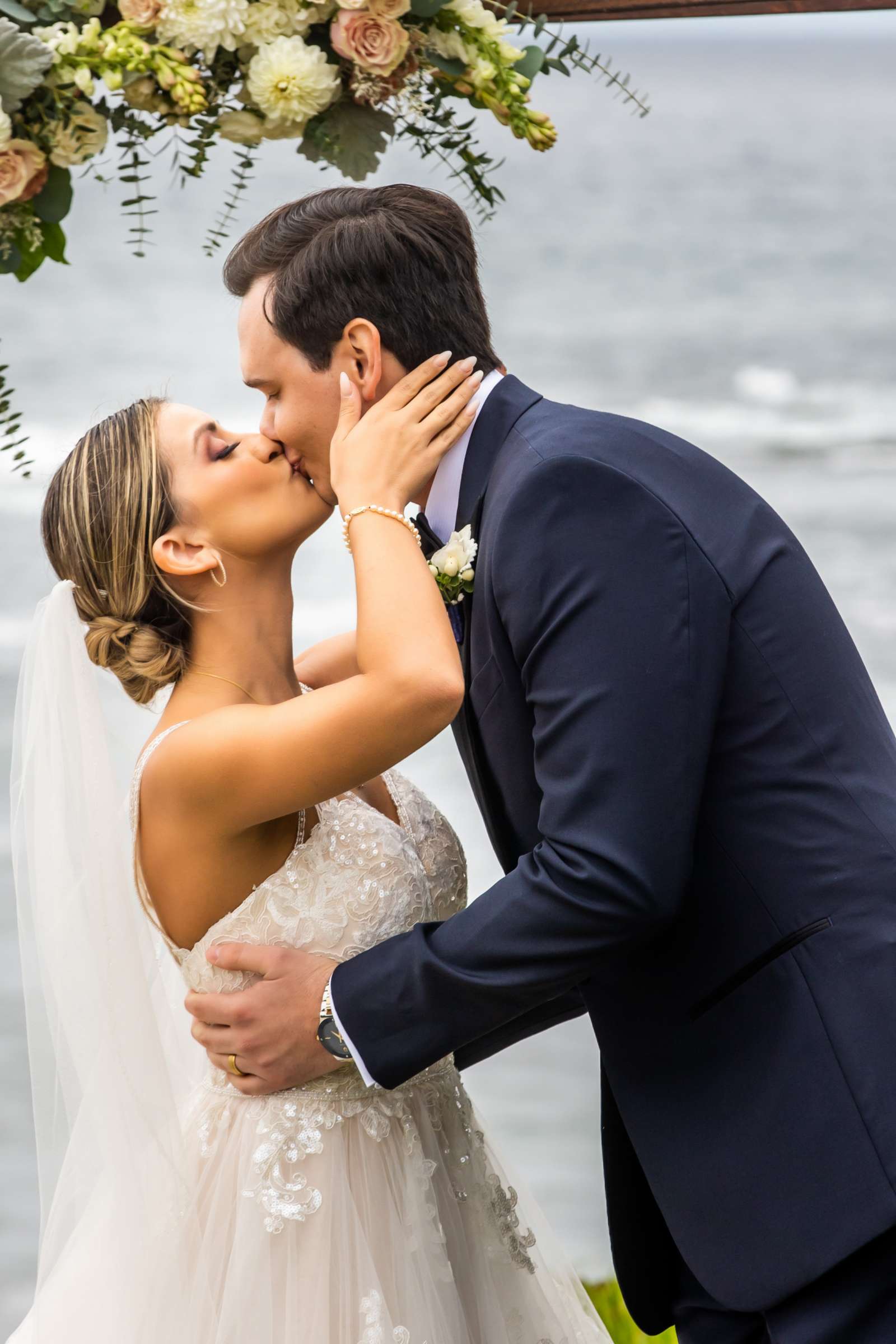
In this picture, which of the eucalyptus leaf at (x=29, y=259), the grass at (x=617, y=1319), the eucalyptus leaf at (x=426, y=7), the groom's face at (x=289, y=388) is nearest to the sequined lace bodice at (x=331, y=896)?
the groom's face at (x=289, y=388)

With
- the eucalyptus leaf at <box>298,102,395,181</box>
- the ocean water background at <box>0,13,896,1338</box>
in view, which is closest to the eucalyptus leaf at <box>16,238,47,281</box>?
the eucalyptus leaf at <box>298,102,395,181</box>

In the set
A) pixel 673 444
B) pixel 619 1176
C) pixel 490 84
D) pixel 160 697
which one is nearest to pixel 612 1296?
pixel 619 1176

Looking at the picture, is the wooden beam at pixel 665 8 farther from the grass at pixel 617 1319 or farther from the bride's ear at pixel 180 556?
the grass at pixel 617 1319

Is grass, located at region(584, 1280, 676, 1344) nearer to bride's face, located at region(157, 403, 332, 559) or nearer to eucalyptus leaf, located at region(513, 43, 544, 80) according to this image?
bride's face, located at region(157, 403, 332, 559)

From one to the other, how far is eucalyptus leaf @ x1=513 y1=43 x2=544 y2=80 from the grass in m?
2.61

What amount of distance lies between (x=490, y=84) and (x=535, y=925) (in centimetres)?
116

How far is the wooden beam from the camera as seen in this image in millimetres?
2037

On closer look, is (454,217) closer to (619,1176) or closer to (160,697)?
(160,697)

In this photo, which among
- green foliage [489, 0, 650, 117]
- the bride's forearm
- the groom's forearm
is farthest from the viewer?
the bride's forearm

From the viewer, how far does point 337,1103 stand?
209 centimetres

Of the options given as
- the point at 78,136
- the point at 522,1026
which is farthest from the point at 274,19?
Answer: the point at 522,1026

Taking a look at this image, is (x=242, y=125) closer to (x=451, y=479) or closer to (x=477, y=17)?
(x=477, y=17)

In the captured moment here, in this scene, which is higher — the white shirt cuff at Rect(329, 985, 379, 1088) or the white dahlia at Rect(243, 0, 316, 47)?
the white dahlia at Rect(243, 0, 316, 47)

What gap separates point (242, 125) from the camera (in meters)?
1.98
